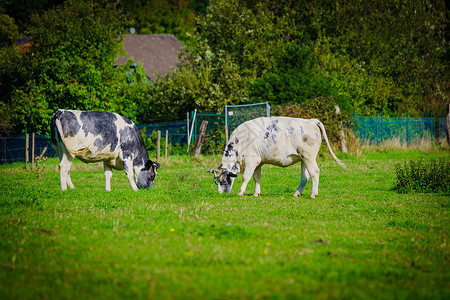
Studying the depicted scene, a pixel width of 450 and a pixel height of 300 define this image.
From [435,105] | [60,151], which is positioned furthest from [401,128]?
[60,151]

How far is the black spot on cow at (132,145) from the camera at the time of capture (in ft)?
43.5

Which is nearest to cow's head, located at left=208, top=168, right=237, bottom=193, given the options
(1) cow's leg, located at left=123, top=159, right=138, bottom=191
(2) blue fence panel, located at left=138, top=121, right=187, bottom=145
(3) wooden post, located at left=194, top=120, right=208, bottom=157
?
(1) cow's leg, located at left=123, top=159, right=138, bottom=191

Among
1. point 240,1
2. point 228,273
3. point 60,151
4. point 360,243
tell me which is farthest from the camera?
point 240,1

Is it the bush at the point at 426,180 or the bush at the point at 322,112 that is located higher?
the bush at the point at 322,112

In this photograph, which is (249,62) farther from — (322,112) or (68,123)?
(68,123)

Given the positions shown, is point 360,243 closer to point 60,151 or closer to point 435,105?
point 60,151

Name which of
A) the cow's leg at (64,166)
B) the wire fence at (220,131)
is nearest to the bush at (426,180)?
the cow's leg at (64,166)

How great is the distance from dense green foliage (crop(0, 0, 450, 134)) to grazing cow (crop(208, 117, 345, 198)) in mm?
12011

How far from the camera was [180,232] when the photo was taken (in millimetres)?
6980

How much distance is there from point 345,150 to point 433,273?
1933 centimetres

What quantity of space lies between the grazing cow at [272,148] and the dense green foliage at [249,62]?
12.0m

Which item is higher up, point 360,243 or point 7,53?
point 7,53

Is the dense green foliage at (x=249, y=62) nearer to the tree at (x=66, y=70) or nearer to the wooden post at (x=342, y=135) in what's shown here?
the tree at (x=66, y=70)

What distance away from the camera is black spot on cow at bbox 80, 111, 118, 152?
497 inches
